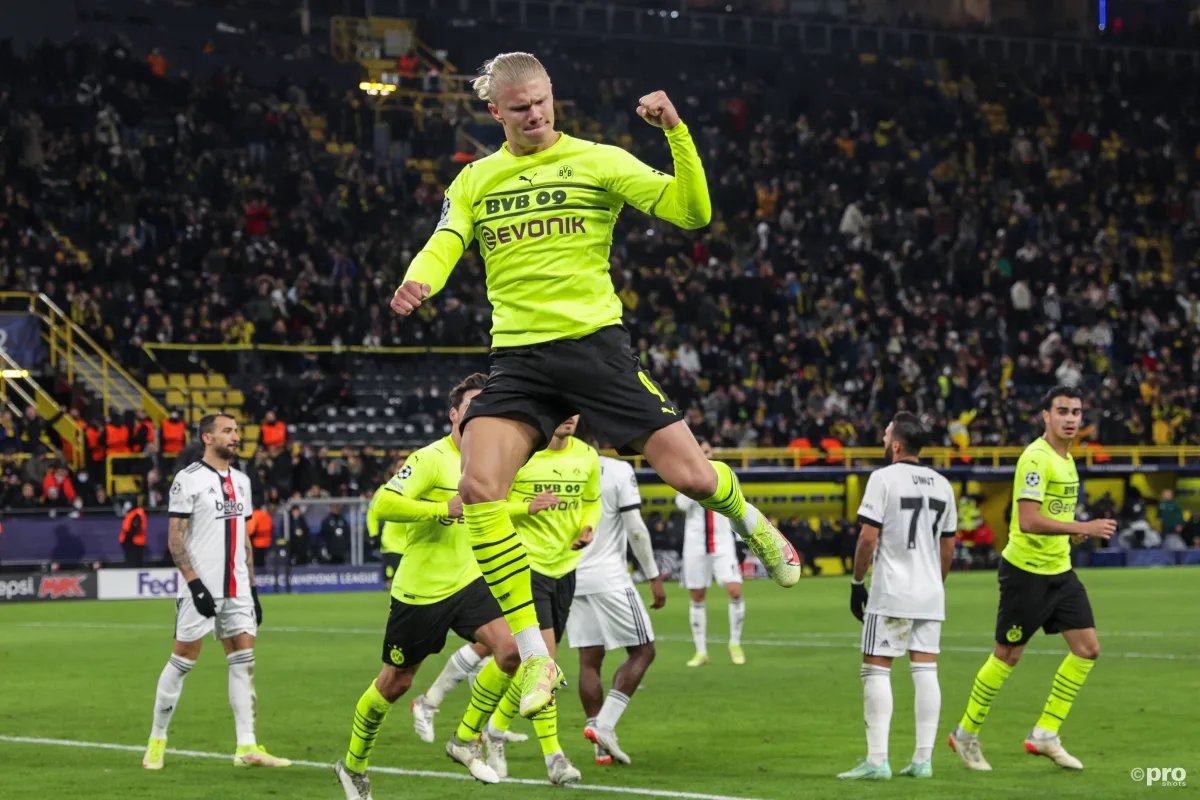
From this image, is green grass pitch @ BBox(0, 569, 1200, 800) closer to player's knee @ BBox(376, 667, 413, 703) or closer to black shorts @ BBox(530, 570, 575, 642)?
player's knee @ BBox(376, 667, 413, 703)

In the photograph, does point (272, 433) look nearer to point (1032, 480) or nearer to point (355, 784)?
point (1032, 480)

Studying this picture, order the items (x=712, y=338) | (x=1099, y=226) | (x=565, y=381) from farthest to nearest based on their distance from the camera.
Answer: (x=1099, y=226), (x=712, y=338), (x=565, y=381)

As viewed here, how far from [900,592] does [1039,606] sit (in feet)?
3.52

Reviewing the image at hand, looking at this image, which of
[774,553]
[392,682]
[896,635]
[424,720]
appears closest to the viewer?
[774,553]

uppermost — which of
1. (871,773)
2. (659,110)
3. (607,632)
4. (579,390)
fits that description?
(659,110)

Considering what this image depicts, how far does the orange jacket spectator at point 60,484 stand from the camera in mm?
29641

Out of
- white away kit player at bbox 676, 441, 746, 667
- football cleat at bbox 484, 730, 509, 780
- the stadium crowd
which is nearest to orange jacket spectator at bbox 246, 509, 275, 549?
the stadium crowd

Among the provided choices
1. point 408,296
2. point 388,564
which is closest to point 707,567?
point 408,296

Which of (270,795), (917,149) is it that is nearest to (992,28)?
(917,149)

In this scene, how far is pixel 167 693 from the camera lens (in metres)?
11.4

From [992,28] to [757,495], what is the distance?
81.5ft

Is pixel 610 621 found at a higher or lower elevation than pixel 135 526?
higher

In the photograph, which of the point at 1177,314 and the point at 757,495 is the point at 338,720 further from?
the point at 1177,314

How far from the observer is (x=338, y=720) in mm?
14070
